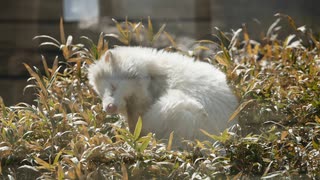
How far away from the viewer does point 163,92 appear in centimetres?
340

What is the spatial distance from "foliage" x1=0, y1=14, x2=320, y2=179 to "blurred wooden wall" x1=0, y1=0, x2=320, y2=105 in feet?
3.43

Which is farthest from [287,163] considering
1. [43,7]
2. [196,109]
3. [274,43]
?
[43,7]

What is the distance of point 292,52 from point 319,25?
4.99ft

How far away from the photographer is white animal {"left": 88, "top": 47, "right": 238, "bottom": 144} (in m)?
3.23

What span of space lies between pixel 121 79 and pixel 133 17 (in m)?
1.57

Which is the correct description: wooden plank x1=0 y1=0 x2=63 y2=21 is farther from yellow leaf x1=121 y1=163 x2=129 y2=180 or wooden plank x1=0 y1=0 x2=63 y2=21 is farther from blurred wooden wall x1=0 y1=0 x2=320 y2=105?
yellow leaf x1=121 y1=163 x2=129 y2=180

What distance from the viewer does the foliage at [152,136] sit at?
9.46ft

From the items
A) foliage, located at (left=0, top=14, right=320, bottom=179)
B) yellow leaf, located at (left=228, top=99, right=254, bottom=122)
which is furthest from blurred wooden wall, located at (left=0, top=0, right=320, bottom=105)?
yellow leaf, located at (left=228, top=99, right=254, bottom=122)

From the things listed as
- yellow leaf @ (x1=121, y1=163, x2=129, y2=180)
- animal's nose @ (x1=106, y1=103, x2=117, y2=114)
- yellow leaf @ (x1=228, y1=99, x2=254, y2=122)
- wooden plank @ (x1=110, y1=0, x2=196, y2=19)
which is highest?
wooden plank @ (x1=110, y1=0, x2=196, y2=19)

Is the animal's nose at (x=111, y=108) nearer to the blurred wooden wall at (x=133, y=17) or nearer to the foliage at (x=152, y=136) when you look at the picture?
the foliage at (x=152, y=136)

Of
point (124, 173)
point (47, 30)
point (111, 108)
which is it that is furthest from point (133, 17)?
point (124, 173)

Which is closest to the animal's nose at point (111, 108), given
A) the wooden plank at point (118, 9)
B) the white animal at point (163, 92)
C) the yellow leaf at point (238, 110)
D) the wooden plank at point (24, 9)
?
the white animal at point (163, 92)

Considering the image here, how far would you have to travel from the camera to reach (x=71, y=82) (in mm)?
3693

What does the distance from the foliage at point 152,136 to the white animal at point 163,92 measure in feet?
0.29
